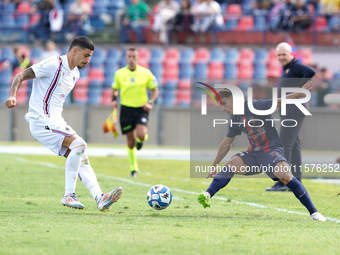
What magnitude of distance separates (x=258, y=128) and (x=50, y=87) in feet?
8.38

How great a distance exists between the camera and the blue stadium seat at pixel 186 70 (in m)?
22.9

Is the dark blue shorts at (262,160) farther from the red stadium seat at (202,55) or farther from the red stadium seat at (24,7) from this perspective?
the red stadium seat at (24,7)

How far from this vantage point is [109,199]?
6883 millimetres

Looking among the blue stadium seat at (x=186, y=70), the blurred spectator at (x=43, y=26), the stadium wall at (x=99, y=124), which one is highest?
the blurred spectator at (x=43, y=26)

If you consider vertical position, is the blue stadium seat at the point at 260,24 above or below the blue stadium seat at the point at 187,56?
above

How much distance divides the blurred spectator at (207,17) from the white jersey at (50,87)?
52.2ft

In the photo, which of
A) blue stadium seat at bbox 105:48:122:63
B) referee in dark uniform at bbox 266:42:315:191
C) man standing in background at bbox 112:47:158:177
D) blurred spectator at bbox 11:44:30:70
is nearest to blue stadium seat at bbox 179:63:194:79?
blue stadium seat at bbox 105:48:122:63

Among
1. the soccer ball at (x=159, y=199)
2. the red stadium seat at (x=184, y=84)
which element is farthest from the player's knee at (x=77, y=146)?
the red stadium seat at (x=184, y=84)

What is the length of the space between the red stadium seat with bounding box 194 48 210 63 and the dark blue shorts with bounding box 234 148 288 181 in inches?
626

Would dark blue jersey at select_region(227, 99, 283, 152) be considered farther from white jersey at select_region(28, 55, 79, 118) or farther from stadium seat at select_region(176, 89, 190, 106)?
stadium seat at select_region(176, 89, 190, 106)

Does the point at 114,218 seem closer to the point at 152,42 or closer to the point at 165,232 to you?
the point at 165,232

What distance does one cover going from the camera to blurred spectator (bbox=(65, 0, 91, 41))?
23156 millimetres

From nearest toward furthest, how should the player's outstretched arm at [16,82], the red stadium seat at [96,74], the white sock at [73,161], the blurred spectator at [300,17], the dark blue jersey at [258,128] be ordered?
the player's outstretched arm at [16,82]
the white sock at [73,161]
the dark blue jersey at [258,128]
the blurred spectator at [300,17]
the red stadium seat at [96,74]

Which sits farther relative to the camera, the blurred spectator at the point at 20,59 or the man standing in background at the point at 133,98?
the blurred spectator at the point at 20,59
